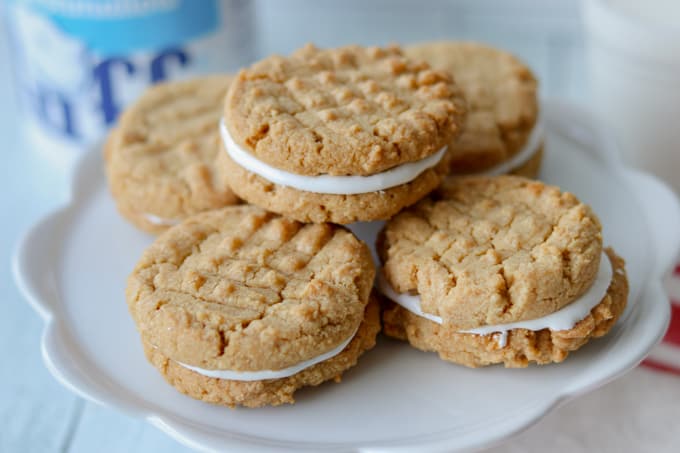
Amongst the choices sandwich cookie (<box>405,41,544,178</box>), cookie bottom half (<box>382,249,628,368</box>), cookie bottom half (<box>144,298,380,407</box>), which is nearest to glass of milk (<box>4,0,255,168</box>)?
sandwich cookie (<box>405,41,544,178</box>)

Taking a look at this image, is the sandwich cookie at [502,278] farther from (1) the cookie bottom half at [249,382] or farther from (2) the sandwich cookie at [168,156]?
(2) the sandwich cookie at [168,156]

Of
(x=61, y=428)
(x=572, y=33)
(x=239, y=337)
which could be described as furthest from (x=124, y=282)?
(x=572, y=33)

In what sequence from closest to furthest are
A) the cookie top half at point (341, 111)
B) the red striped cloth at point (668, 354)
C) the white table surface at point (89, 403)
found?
the cookie top half at point (341, 111)
the white table surface at point (89, 403)
the red striped cloth at point (668, 354)

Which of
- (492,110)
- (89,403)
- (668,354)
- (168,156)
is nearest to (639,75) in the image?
(492,110)

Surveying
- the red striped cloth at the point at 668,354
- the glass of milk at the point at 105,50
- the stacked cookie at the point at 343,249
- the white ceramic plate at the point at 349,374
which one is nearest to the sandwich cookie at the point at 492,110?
the stacked cookie at the point at 343,249

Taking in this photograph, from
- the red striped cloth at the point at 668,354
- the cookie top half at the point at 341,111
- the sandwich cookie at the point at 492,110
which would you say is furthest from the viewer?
the sandwich cookie at the point at 492,110

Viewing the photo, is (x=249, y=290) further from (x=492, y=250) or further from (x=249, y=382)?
(x=492, y=250)

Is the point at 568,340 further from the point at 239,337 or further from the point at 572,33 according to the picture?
the point at 572,33
